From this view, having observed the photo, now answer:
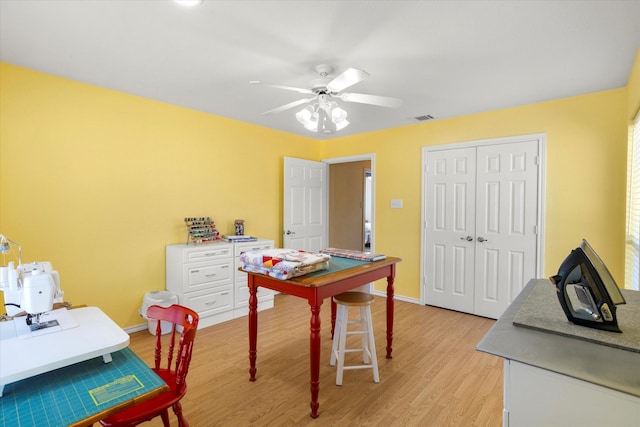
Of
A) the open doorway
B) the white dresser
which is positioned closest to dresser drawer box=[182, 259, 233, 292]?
the white dresser

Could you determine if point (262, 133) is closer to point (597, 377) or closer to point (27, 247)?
point (27, 247)

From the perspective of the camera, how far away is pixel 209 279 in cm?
354

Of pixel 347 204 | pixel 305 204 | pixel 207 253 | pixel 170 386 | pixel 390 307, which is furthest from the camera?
pixel 347 204

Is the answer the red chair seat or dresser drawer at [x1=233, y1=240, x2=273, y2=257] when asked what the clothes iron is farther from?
dresser drawer at [x1=233, y1=240, x2=273, y2=257]

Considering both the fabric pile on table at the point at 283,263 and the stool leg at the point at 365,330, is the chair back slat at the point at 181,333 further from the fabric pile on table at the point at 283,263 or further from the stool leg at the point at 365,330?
the stool leg at the point at 365,330

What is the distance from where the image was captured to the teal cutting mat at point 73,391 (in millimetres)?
902

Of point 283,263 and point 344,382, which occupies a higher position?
point 283,263

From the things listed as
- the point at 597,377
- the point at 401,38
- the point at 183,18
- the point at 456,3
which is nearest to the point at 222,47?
the point at 183,18

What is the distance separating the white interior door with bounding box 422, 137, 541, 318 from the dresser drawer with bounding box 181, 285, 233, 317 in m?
2.56

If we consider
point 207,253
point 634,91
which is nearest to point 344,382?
point 207,253

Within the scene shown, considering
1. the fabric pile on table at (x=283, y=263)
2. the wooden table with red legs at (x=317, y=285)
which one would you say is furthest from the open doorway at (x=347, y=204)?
the fabric pile on table at (x=283, y=263)

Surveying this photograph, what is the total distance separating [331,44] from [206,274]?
2631 mm

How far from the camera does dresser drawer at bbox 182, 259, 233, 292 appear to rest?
337 centimetres

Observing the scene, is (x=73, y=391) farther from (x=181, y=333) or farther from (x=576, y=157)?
(x=576, y=157)
